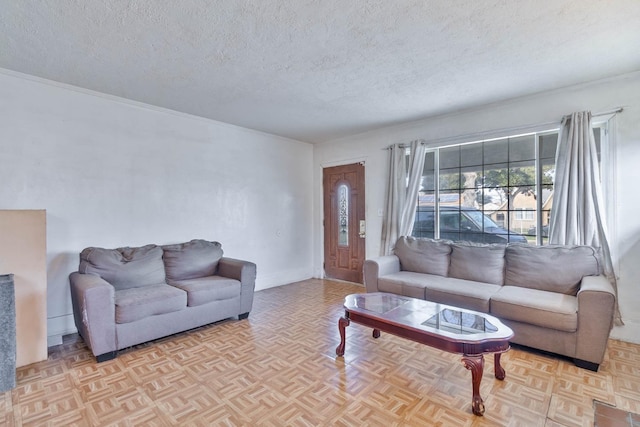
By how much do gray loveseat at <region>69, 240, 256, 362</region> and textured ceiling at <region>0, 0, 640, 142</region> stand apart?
1.81 m

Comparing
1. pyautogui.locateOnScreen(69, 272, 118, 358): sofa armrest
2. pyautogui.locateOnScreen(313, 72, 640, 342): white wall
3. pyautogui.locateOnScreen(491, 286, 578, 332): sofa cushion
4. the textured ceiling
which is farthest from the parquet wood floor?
the textured ceiling

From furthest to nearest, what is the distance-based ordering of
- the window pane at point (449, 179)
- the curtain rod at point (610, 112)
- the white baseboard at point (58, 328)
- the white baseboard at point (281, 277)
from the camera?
the white baseboard at point (281, 277), the window pane at point (449, 179), the curtain rod at point (610, 112), the white baseboard at point (58, 328)

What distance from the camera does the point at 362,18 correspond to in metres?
2.10

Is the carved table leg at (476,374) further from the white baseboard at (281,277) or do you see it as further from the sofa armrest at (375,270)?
the white baseboard at (281,277)

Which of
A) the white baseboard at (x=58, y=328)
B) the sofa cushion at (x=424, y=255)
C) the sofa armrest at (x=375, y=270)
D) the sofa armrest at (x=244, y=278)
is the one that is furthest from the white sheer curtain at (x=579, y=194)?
the white baseboard at (x=58, y=328)

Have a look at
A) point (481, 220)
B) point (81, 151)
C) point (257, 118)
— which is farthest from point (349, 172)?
point (81, 151)

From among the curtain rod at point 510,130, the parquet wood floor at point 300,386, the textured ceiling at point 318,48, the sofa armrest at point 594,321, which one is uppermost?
the textured ceiling at point 318,48

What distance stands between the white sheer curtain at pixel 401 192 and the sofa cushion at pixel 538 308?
1.75m

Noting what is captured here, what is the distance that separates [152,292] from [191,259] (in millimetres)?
716

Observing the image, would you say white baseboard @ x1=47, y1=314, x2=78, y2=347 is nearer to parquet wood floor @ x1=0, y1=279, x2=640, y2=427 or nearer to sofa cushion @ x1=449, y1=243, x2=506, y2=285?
parquet wood floor @ x1=0, y1=279, x2=640, y2=427

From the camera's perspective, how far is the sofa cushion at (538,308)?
2530mm

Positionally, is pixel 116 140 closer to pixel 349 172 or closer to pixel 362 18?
pixel 362 18

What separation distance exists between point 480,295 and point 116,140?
13.9 feet

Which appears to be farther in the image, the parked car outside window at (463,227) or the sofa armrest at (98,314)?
the parked car outside window at (463,227)
